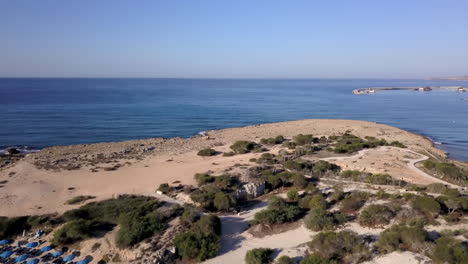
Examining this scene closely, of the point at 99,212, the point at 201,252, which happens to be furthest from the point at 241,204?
the point at 99,212

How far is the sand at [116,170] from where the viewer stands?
2355 cm

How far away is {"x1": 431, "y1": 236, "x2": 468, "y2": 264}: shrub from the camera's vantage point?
12.3 metres

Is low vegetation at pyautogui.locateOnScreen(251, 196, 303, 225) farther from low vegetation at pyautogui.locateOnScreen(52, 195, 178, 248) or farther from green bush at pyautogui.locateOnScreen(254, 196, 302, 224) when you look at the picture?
low vegetation at pyautogui.locateOnScreen(52, 195, 178, 248)

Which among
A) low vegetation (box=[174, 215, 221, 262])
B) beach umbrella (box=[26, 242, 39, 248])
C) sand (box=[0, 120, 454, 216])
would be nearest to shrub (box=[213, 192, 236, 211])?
low vegetation (box=[174, 215, 221, 262])

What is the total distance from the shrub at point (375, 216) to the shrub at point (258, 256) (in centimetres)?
629

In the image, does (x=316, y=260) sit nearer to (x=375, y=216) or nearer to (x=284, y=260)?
(x=284, y=260)

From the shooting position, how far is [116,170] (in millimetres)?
30406

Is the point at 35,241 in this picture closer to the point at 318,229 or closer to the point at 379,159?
the point at 318,229

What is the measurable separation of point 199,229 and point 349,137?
106 ft

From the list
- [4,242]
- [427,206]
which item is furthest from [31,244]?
[427,206]

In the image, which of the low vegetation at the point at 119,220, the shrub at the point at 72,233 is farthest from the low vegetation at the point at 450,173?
the shrub at the point at 72,233

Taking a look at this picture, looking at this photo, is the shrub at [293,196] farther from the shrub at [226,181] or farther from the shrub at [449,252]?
the shrub at [449,252]

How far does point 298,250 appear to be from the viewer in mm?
14781

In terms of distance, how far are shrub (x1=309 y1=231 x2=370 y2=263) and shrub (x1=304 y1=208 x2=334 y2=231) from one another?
1564mm
